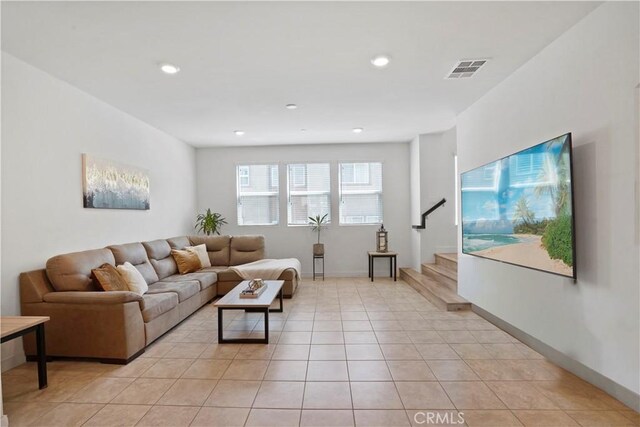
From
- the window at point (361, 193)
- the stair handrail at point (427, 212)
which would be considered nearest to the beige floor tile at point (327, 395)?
the stair handrail at point (427, 212)

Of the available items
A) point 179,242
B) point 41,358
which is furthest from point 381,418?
point 179,242

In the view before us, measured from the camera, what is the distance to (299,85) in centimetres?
343

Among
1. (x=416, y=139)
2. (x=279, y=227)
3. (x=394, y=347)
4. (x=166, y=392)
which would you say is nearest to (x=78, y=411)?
(x=166, y=392)

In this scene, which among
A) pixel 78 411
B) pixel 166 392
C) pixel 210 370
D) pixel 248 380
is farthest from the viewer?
pixel 210 370

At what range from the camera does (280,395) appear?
228 centimetres

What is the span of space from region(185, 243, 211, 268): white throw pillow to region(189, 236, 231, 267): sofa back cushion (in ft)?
0.56

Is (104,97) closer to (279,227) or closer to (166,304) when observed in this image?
(166,304)

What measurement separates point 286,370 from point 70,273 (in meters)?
2.18

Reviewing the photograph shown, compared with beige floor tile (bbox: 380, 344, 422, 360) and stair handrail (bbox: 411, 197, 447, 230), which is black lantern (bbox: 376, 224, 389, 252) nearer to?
stair handrail (bbox: 411, 197, 447, 230)

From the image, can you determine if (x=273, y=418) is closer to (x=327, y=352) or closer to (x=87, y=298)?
(x=327, y=352)

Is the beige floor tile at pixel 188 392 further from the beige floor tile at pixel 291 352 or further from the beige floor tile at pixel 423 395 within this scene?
the beige floor tile at pixel 423 395

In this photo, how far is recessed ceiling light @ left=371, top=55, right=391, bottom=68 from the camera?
9.24 ft

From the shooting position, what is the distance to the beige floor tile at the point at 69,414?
2004 mm

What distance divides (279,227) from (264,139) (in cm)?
182
